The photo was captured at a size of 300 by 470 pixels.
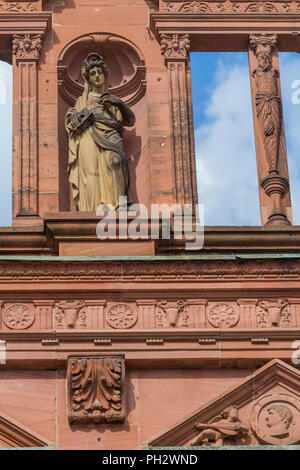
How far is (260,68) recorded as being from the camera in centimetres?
2538

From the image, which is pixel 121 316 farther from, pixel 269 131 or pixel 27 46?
pixel 27 46

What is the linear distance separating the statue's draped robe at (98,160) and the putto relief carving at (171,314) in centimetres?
171

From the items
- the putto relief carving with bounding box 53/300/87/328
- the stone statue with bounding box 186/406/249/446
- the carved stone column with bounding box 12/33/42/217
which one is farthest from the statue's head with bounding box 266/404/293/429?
the carved stone column with bounding box 12/33/42/217

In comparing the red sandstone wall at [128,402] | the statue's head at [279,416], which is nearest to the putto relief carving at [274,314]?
the red sandstone wall at [128,402]

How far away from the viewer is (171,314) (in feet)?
74.1

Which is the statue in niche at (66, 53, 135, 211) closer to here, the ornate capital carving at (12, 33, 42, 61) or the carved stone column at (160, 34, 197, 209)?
the carved stone column at (160, 34, 197, 209)

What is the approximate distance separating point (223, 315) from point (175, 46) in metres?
4.29

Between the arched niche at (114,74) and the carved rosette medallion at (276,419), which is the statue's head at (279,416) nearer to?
the carved rosette medallion at (276,419)

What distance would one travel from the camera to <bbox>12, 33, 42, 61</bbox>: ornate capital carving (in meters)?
25.3

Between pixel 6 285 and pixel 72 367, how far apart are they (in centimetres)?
126

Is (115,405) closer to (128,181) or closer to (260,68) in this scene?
(128,181)

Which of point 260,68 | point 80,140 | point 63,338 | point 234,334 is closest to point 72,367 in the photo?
point 63,338

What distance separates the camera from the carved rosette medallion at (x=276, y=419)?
2188 centimetres

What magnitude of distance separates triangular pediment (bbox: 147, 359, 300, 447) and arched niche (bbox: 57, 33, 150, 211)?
3927 millimetres
